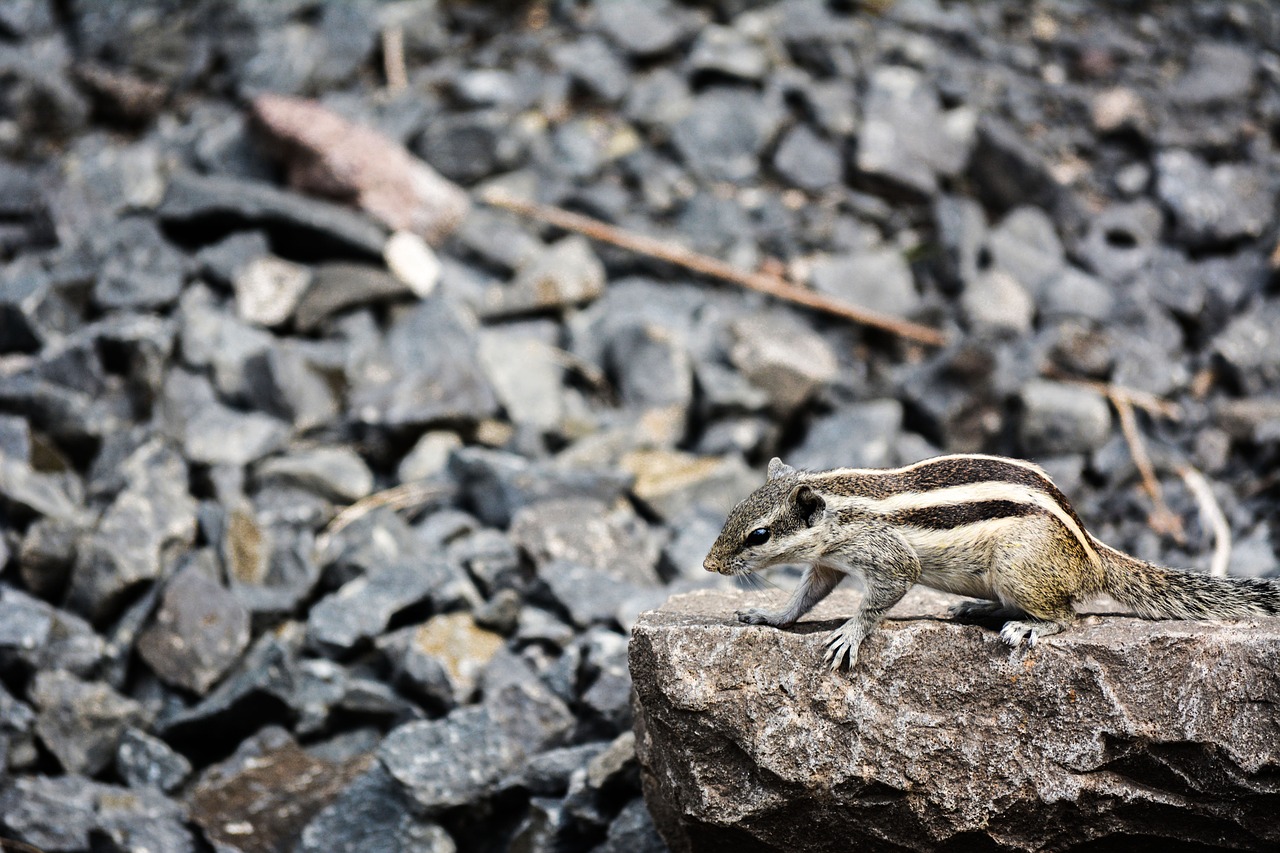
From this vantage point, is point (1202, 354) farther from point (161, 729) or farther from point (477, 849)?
point (161, 729)

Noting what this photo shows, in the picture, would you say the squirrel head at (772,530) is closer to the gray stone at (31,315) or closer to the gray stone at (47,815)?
the gray stone at (47,815)

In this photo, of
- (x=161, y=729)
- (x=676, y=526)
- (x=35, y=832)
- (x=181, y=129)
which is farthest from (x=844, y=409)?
(x=181, y=129)

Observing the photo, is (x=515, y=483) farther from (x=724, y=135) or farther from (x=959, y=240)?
(x=724, y=135)

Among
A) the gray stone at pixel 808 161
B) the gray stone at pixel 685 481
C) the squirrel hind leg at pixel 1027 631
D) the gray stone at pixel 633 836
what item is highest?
the squirrel hind leg at pixel 1027 631

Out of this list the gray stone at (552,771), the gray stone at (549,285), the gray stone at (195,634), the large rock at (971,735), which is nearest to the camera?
the large rock at (971,735)

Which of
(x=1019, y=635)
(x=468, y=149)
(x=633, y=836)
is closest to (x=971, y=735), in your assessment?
(x=1019, y=635)

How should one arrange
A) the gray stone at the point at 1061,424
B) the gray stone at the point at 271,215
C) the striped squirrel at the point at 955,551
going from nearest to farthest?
the striped squirrel at the point at 955,551 → the gray stone at the point at 1061,424 → the gray stone at the point at 271,215

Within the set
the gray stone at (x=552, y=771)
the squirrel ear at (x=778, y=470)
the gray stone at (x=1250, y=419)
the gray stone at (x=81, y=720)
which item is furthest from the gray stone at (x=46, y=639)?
the gray stone at (x=1250, y=419)
